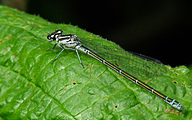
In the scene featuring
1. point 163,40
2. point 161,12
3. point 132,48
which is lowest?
point 132,48

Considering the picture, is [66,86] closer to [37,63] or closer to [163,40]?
[37,63]

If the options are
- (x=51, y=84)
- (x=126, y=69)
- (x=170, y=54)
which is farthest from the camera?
(x=170, y=54)

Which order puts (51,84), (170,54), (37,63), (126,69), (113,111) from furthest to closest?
(170,54)
(126,69)
(37,63)
(51,84)
(113,111)

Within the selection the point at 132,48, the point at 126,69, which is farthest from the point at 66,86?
the point at 132,48

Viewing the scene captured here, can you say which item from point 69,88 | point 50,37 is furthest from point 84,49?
point 69,88

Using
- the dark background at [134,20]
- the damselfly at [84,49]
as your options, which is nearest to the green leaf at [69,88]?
the damselfly at [84,49]

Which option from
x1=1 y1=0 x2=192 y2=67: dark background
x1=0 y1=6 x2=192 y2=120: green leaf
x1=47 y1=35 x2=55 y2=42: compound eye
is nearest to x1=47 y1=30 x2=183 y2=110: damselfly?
x1=47 y1=35 x2=55 y2=42: compound eye

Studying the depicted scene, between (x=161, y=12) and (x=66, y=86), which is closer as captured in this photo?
(x=66, y=86)

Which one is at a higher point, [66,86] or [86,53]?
[86,53]
